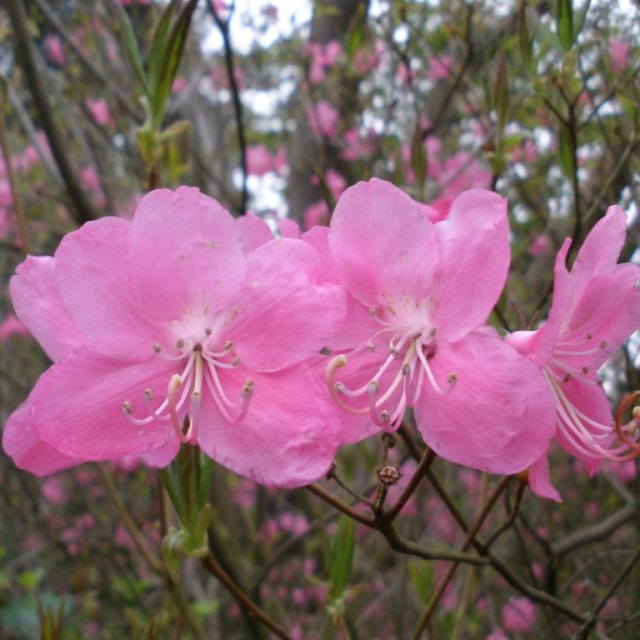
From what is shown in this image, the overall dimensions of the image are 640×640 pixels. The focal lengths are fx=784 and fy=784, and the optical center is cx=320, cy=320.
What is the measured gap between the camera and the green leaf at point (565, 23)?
4.43 feet

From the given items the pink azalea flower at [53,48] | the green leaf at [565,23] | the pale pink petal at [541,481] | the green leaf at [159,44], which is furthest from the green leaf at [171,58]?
the pink azalea flower at [53,48]

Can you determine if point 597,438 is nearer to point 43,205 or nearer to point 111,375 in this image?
point 111,375

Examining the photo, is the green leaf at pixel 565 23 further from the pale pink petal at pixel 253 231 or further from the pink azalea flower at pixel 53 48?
the pink azalea flower at pixel 53 48

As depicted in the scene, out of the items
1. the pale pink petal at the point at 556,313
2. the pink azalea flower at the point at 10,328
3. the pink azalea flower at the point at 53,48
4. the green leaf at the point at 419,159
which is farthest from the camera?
the pink azalea flower at the point at 53,48

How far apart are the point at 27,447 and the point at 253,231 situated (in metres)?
0.38

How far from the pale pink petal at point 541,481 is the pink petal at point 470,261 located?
0.58ft

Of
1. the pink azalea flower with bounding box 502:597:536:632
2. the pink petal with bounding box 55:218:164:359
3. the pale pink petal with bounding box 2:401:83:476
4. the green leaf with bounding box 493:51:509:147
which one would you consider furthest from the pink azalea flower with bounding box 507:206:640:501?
the pink azalea flower with bounding box 502:597:536:632

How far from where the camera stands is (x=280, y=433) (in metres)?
0.84

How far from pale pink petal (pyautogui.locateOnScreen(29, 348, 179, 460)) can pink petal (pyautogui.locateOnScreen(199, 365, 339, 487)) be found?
0.07 metres

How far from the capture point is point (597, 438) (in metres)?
0.90

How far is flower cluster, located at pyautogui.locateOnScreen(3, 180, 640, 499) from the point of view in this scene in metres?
0.83

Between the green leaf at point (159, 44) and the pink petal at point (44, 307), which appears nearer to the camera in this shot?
the pink petal at point (44, 307)

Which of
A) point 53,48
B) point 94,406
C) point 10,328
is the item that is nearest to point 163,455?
point 94,406

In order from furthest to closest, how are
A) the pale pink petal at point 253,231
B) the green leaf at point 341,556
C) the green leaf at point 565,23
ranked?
1. the green leaf at point 565,23
2. the green leaf at point 341,556
3. the pale pink petal at point 253,231
